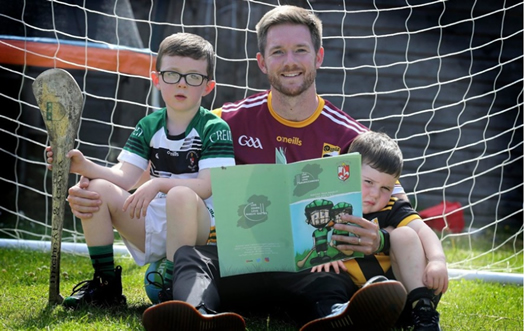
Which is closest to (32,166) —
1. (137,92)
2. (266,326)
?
(137,92)

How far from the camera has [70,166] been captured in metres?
2.18

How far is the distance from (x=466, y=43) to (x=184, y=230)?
384cm

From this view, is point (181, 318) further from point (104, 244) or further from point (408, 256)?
point (408, 256)

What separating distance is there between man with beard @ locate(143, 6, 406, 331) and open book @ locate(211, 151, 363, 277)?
0.27ft

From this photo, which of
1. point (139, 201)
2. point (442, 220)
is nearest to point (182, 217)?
point (139, 201)

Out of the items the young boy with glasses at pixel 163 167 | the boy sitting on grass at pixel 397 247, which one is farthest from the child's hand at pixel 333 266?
the young boy with glasses at pixel 163 167

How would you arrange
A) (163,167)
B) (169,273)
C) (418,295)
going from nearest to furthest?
(418,295) → (169,273) → (163,167)

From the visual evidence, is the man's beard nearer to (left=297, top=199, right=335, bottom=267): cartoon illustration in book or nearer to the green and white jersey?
the green and white jersey


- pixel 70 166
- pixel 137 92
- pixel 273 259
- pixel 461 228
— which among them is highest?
pixel 137 92

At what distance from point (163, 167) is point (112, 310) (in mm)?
528

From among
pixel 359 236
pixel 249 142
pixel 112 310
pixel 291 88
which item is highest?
pixel 291 88

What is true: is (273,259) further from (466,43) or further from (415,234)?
(466,43)

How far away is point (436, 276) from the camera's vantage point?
198 centimetres

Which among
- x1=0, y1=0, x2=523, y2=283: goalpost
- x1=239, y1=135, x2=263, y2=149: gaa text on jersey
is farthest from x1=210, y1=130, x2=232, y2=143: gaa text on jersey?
x1=0, y1=0, x2=523, y2=283: goalpost
